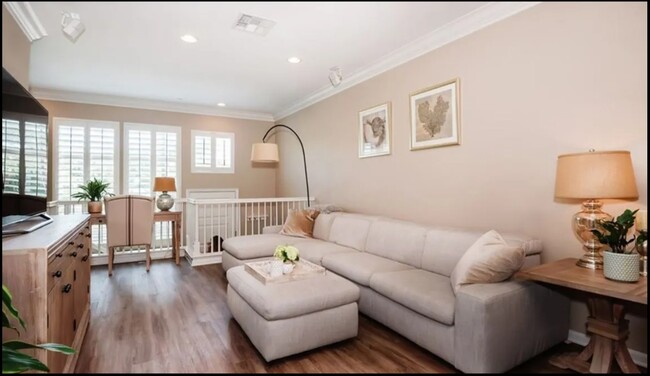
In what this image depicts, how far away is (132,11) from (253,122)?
17.4ft

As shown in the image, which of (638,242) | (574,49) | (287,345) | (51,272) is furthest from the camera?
(287,345)

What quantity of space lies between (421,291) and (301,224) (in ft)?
6.88

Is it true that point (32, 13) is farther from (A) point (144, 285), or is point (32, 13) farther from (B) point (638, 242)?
(A) point (144, 285)

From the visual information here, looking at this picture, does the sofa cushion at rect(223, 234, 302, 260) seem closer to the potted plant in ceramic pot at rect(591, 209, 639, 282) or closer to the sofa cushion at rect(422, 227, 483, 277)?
the sofa cushion at rect(422, 227, 483, 277)

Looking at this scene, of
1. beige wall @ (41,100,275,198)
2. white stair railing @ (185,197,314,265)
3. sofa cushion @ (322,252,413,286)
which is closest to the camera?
sofa cushion @ (322,252,413,286)

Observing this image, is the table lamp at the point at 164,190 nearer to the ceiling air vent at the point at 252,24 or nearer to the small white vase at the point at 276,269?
the small white vase at the point at 276,269

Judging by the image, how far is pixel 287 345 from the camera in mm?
1668

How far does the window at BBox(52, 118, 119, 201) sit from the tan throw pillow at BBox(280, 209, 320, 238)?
2622 mm

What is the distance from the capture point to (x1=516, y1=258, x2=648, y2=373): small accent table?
145cm

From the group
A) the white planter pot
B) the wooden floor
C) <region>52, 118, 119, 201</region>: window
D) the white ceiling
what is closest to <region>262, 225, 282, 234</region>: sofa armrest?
the wooden floor

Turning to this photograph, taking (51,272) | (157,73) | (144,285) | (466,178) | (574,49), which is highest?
Result: (157,73)

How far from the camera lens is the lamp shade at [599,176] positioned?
152cm

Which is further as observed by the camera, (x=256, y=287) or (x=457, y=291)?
(x=256, y=287)

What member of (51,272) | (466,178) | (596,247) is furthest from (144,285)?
(596,247)
